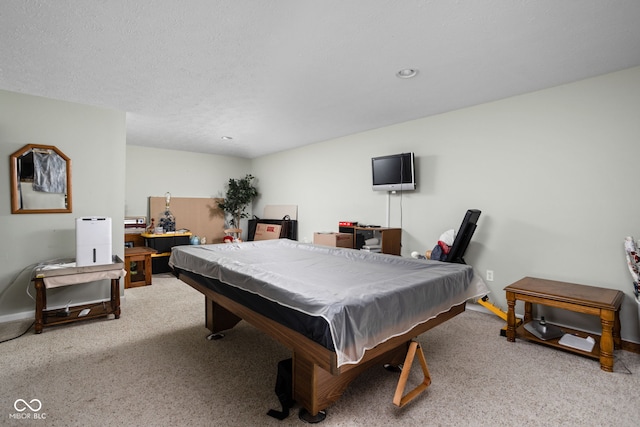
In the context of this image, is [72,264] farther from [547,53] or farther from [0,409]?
[547,53]

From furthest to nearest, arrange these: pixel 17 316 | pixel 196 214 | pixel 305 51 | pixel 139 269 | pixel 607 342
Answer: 1. pixel 196 214
2. pixel 139 269
3. pixel 17 316
4. pixel 305 51
5. pixel 607 342

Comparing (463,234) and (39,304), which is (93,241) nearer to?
(39,304)

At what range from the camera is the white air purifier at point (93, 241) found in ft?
9.65

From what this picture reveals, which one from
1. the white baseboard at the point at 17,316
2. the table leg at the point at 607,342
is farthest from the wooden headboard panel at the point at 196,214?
the table leg at the point at 607,342

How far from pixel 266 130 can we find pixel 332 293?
3.70 m

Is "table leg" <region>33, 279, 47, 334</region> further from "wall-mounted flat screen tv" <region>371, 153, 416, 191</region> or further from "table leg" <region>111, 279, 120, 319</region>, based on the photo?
"wall-mounted flat screen tv" <region>371, 153, 416, 191</region>

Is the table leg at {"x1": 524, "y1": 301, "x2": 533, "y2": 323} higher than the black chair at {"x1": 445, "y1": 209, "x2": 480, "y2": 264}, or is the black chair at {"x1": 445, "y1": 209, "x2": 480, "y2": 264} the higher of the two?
the black chair at {"x1": 445, "y1": 209, "x2": 480, "y2": 264}

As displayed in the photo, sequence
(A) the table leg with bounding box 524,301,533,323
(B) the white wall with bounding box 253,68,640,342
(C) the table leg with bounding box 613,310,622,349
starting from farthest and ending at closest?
(A) the table leg with bounding box 524,301,533,323, (B) the white wall with bounding box 253,68,640,342, (C) the table leg with bounding box 613,310,622,349

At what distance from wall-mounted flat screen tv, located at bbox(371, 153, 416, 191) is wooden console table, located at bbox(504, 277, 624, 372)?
1.70 m

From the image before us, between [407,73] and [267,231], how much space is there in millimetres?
4405

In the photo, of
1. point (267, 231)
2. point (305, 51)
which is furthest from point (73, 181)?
point (267, 231)

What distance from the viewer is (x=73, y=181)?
3393 mm

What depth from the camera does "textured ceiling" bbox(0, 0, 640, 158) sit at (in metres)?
1.82

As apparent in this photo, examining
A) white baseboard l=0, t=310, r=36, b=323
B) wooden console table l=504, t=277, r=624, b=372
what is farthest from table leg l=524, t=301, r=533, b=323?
white baseboard l=0, t=310, r=36, b=323
